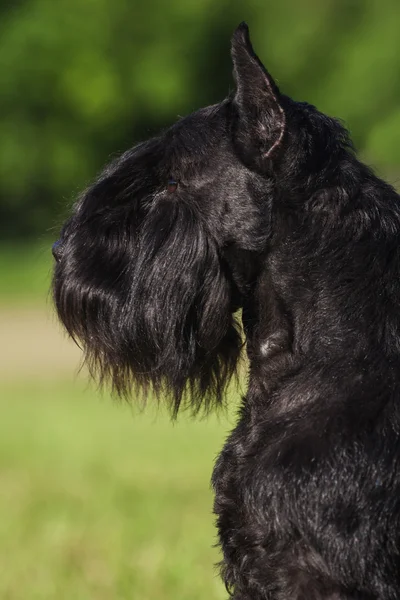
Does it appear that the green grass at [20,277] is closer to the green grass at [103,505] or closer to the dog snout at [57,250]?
the green grass at [103,505]

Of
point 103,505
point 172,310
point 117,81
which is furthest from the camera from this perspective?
point 117,81

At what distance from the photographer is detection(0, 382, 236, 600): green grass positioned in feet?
17.3

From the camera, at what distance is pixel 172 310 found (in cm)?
346

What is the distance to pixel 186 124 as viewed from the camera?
3.55 m

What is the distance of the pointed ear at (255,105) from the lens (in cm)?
327

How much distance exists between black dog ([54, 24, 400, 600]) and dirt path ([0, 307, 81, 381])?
10.4 meters

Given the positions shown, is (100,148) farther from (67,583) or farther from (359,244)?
(359,244)

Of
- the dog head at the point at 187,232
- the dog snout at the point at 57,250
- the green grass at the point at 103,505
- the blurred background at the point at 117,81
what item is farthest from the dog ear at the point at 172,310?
the blurred background at the point at 117,81

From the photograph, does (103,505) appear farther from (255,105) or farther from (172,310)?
(255,105)

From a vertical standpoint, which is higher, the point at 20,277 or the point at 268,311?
the point at 20,277

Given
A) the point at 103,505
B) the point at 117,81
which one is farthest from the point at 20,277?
the point at 103,505

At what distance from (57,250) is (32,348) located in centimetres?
1472

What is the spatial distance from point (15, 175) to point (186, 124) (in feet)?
79.4

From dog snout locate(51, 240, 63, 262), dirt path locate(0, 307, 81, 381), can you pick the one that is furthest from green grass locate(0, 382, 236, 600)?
dirt path locate(0, 307, 81, 381)
